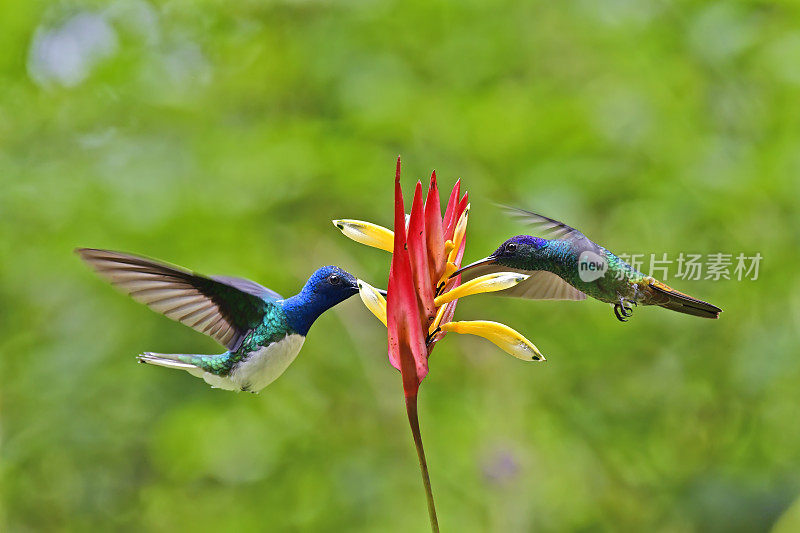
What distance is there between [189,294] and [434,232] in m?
0.34

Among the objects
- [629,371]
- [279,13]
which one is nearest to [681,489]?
[629,371]

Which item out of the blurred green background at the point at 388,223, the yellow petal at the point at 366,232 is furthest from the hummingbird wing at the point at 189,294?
the blurred green background at the point at 388,223

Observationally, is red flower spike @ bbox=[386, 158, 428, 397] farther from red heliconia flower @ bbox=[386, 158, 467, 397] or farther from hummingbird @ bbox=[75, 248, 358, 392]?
hummingbird @ bbox=[75, 248, 358, 392]

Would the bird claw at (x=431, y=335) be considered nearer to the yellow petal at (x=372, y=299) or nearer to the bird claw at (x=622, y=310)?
the yellow petal at (x=372, y=299)

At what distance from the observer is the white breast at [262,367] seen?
929 millimetres

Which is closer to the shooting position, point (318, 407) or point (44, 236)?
point (44, 236)

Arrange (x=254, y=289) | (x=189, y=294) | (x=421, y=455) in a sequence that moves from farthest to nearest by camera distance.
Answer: (x=254, y=289), (x=189, y=294), (x=421, y=455)

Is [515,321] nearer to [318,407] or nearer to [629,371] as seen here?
[629,371]

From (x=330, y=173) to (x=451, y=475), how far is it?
1040 millimetres

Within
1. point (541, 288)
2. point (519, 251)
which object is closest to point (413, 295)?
point (519, 251)

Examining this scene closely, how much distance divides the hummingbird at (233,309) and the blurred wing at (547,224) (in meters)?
0.21

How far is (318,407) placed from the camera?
238 cm

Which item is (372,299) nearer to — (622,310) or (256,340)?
(256,340)

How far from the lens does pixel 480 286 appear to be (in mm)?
779
